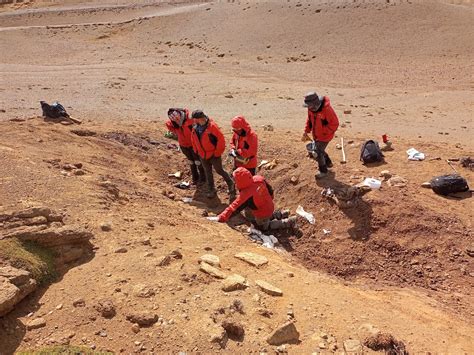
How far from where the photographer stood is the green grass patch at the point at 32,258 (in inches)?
162

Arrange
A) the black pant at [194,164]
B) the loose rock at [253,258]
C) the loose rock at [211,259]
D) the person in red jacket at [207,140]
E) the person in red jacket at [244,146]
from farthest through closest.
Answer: the black pant at [194,164] < the person in red jacket at [207,140] < the person in red jacket at [244,146] < the loose rock at [253,258] < the loose rock at [211,259]

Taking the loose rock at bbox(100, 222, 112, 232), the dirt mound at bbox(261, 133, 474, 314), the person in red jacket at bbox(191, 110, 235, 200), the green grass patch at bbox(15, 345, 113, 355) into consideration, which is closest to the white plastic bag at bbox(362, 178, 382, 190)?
the dirt mound at bbox(261, 133, 474, 314)

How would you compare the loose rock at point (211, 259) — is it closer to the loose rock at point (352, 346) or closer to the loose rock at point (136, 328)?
the loose rock at point (136, 328)

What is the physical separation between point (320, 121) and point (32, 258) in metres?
4.47

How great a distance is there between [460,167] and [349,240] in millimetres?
2509

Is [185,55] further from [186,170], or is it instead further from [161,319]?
[161,319]

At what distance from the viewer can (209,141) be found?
24.0ft

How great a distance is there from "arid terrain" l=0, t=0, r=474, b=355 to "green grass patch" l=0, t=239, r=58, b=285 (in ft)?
0.12

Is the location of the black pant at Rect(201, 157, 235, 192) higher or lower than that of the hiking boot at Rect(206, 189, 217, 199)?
higher

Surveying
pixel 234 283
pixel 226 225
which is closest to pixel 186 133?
pixel 226 225

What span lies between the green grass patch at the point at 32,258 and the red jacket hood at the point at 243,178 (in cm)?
263

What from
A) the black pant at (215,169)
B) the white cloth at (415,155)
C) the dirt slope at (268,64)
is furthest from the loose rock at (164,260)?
the dirt slope at (268,64)

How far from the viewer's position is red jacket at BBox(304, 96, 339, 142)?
698cm

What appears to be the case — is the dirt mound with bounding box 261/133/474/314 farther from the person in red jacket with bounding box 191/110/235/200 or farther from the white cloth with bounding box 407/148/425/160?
the person in red jacket with bounding box 191/110/235/200
